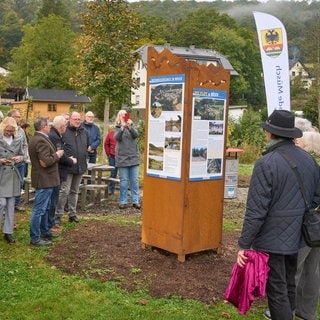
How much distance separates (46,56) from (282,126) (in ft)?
217

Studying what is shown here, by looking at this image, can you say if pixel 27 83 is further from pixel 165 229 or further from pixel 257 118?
pixel 165 229

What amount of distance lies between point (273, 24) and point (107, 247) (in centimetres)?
495

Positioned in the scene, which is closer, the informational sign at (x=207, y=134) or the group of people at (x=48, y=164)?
the informational sign at (x=207, y=134)

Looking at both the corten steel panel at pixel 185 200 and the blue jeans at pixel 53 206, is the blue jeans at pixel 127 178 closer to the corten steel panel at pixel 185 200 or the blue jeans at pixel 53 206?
the blue jeans at pixel 53 206

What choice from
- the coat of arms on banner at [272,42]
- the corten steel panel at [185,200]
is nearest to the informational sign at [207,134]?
the corten steel panel at [185,200]

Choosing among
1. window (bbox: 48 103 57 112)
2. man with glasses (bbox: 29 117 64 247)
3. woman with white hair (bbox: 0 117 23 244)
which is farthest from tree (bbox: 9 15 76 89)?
man with glasses (bbox: 29 117 64 247)

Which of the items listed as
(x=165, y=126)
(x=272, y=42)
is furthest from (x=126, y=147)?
(x=165, y=126)

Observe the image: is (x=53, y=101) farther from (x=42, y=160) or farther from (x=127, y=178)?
(x=42, y=160)

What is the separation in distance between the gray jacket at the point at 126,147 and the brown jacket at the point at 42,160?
2821 millimetres

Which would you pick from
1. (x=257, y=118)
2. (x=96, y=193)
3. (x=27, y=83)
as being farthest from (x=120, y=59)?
(x=27, y=83)

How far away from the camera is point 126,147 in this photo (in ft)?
31.5

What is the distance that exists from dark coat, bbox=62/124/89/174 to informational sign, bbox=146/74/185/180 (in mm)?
2146

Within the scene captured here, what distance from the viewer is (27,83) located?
6538 cm

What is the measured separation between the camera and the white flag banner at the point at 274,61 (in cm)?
818
